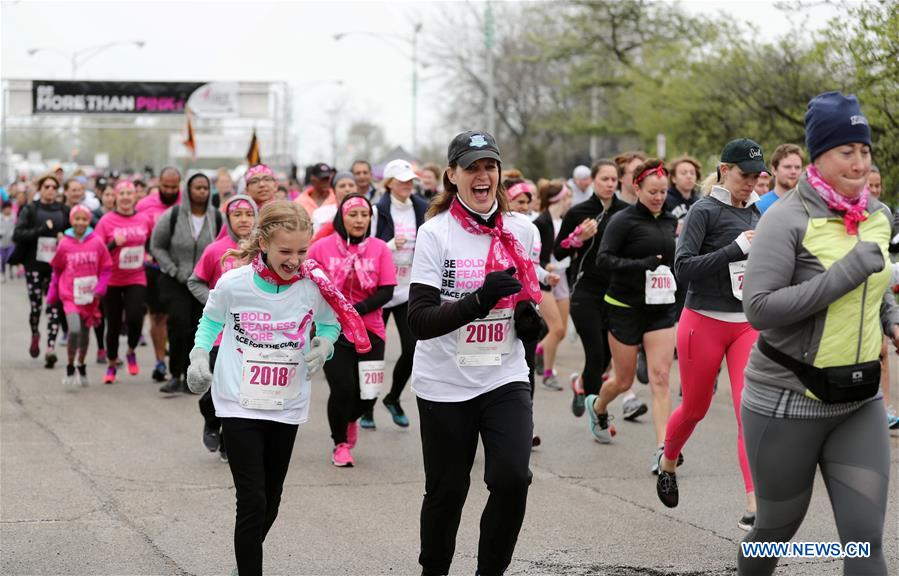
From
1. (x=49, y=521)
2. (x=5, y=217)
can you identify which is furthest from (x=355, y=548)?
(x=5, y=217)

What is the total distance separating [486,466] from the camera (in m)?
5.03

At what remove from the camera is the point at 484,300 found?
4711 millimetres

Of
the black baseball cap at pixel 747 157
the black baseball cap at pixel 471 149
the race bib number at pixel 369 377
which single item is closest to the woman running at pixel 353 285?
the race bib number at pixel 369 377

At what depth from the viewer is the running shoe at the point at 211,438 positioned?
344 inches

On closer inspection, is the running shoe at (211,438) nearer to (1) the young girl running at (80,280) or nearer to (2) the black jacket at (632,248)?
(2) the black jacket at (632,248)

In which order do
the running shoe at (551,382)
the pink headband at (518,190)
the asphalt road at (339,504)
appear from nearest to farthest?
the asphalt road at (339,504) → the pink headband at (518,190) → the running shoe at (551,382)

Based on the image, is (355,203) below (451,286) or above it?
above

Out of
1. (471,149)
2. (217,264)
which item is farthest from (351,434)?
(471,149)

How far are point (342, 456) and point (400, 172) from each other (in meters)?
2.80

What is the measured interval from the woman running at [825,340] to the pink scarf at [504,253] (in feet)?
3.48

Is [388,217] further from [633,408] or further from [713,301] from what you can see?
[713,301]

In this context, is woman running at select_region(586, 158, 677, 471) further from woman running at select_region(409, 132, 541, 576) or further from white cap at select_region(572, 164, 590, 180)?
white cap at select_region(572, 164, 590, 180)

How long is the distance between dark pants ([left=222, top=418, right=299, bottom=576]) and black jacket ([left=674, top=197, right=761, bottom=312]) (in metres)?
2.49

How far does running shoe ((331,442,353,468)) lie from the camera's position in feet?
28.0
